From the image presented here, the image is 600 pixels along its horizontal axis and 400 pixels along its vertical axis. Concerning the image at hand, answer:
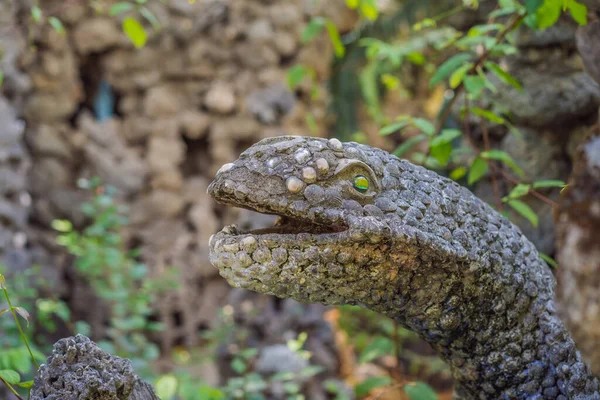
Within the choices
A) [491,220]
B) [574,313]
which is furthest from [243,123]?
[574,313]

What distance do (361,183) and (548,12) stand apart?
54 cm

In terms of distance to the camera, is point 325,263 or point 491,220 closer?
point 325,263

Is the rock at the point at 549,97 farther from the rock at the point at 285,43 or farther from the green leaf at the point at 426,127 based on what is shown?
the rock at the point at 285,43

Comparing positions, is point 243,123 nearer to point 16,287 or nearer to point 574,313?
point 16,287

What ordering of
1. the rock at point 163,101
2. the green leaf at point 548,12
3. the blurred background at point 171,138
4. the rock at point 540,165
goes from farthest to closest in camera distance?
the rock at point 163,101 < the blurred background at point 171,138 < the rock at point 540,165 < the green leaf at point 548,12

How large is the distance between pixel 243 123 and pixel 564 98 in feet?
7.37

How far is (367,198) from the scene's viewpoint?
3.03ft

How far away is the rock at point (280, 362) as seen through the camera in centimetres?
275

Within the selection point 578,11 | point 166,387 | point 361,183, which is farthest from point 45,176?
point 578,11

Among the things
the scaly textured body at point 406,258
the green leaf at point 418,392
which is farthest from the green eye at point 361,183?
the green leaf at point 418,392

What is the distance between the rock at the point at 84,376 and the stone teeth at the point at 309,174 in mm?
399

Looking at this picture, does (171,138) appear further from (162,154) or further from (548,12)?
(548,12)

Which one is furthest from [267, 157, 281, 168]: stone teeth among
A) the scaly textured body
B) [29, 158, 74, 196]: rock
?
[29, 158, 74, 196]: rock

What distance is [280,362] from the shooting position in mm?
2773
